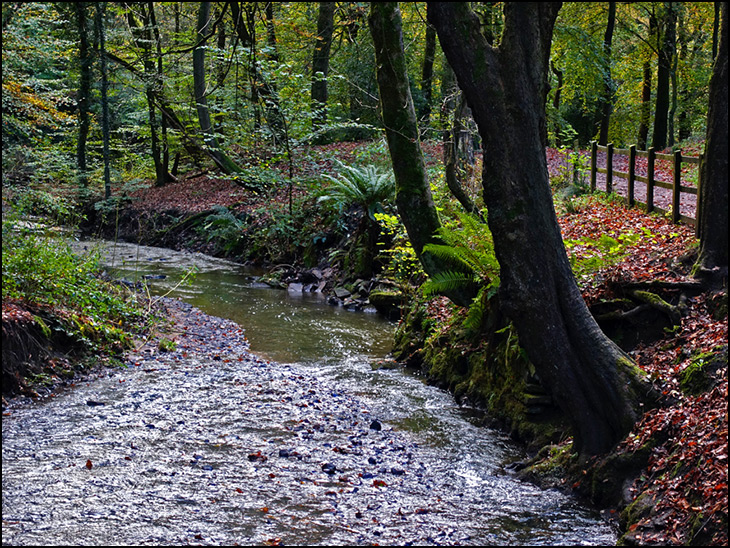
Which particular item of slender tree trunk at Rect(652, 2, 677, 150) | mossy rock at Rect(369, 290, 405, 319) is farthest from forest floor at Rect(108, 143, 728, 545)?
slender tree trunk at Rect(652, 2, 677, 150)

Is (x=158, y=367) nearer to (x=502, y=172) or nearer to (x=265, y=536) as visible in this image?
(x=265, y=536)

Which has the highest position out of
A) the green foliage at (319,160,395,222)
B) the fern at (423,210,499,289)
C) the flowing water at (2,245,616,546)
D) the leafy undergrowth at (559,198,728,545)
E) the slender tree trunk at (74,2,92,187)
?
the slender tree trunk at (74,2,92,187)

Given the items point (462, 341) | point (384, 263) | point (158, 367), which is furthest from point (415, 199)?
point (384, 263)

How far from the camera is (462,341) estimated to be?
8625 millimetres

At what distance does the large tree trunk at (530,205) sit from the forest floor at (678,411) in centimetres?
45

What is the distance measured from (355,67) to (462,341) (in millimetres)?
16867

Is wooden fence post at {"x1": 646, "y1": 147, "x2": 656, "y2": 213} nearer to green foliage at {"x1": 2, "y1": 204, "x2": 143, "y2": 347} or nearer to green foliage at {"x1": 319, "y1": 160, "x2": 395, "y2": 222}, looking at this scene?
green foliage at {"x1": 319, "y1": 160, "x2": 395, "y2": 222}

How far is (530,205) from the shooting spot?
563 centimetres

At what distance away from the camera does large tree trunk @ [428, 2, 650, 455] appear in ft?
18.4

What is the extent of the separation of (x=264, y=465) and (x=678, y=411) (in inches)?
137

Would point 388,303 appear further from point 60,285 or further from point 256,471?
point 256,471

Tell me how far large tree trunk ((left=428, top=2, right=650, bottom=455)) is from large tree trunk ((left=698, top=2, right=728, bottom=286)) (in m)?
1.49

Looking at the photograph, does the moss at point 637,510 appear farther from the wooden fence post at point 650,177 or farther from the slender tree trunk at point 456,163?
the wooden fence post at point 650,177

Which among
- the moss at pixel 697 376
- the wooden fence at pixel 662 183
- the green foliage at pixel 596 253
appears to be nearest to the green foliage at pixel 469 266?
the green foliage at pixel 596 253
